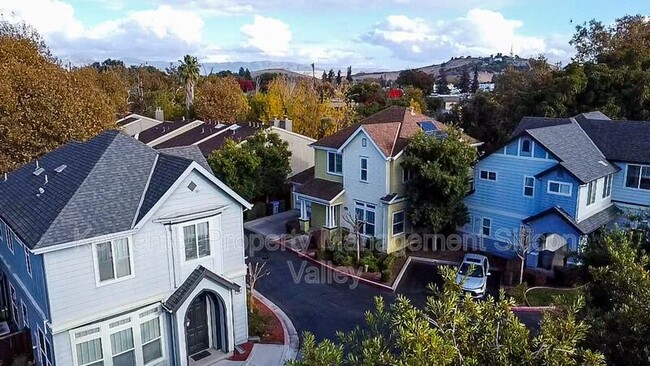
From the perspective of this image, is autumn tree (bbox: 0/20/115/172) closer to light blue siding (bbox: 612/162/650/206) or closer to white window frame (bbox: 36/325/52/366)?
white window frame (bbox: 36/325/52/366)

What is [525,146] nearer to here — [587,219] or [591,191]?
[591,191]

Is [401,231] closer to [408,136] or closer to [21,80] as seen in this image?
[408,136]

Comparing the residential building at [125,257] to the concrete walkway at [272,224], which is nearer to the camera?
the residential building at [125,257]

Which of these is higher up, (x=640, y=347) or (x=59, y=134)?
(x=59, y=134)

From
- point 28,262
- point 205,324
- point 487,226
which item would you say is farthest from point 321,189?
point 28,262

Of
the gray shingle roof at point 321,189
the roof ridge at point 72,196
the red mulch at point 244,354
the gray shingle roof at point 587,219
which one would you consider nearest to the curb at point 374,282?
the gray shingle roof at point 321,189

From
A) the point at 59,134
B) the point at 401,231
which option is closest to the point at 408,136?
the point at 401,231

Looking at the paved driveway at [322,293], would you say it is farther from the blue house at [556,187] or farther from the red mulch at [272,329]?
the blue house at [556,187]

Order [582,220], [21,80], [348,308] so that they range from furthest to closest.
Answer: [21,80], [582,220], [348,308]

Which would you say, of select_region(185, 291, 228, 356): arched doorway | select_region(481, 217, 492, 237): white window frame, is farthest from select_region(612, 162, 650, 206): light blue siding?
select_region(185, 291, 228, 356): arched doorway
